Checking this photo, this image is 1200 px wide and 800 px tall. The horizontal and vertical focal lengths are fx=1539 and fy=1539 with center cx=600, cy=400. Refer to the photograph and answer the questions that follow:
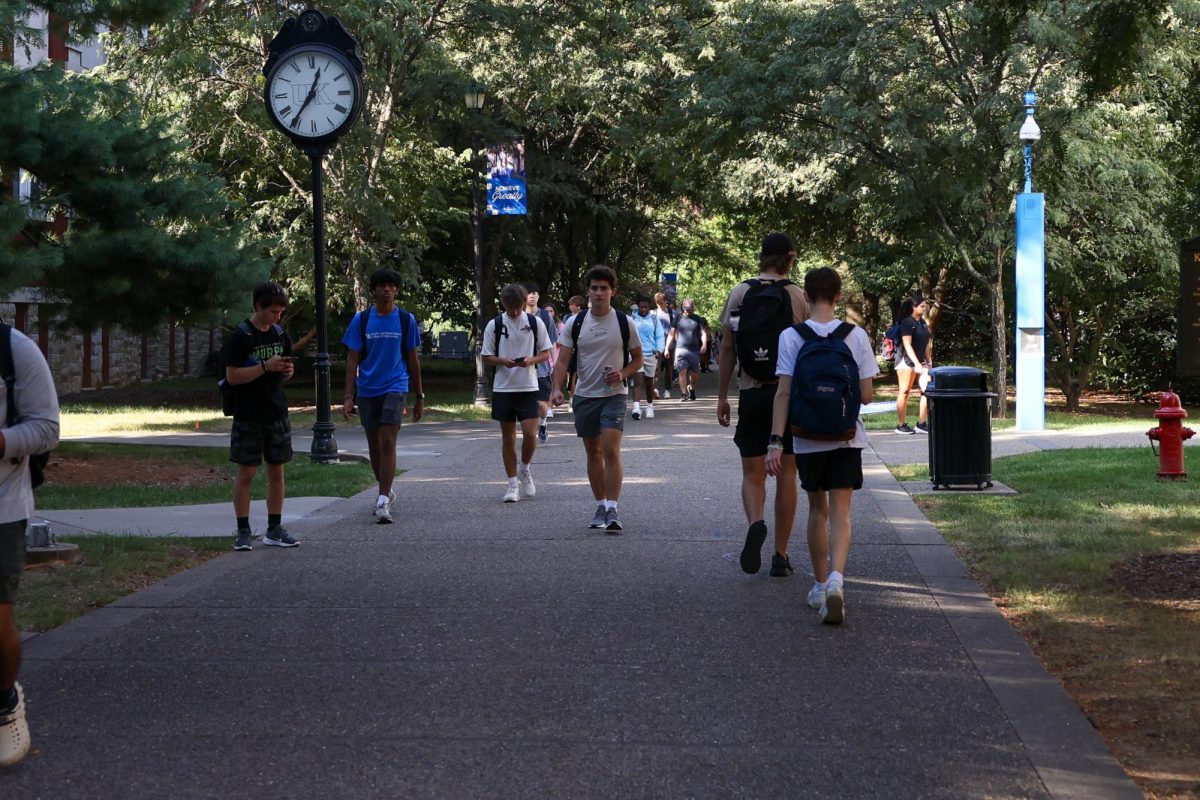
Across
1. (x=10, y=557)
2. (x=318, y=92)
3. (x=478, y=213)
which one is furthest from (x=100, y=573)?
(x=478, y=213)

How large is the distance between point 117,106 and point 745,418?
9233 millimetres

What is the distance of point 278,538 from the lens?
9820 millimetres

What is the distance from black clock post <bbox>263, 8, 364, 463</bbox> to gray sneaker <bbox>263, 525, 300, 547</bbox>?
5877 mm

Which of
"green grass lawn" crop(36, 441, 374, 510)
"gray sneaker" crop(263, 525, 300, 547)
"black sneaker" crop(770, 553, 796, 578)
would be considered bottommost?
"black sneaker" crop(770, 553, 796, 578)

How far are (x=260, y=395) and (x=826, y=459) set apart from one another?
389 centimetres

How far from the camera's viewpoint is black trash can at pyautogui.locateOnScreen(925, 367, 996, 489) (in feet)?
40.8

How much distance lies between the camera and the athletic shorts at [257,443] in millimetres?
9539

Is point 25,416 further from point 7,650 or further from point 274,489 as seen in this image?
point 274,489

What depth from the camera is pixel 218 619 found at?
7.38 metres

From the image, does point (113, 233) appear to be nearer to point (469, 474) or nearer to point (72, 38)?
point (72, 38)

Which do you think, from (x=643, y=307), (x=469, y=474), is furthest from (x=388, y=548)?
(x=643, y=307)

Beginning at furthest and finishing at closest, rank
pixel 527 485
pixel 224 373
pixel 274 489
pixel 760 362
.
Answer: pixel 527 485
pixel 274 489
pixel 224 373
pixel 760 362

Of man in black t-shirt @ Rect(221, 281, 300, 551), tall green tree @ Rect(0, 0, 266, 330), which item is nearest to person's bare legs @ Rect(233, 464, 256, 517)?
man in black t-shirt @ Rect(221, 281, 300, 551)

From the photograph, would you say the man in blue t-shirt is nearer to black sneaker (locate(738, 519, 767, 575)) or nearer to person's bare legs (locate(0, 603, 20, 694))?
black sneaker (locate(738, 519, 767, 575))
